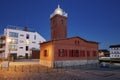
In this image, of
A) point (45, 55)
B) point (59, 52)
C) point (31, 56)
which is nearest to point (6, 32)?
point (31, 56)

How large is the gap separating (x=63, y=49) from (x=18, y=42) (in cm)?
3466

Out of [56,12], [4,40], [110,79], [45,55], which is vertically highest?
[56,12]

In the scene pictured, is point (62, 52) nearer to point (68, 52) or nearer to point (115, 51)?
point (68, 52)

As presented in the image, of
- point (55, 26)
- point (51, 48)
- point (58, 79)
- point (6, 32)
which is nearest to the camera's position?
point (58, 79)

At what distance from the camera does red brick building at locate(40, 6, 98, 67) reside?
89.2 feet

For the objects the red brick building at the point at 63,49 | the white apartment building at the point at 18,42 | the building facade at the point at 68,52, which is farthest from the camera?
the white apartment building at the point at 18,42

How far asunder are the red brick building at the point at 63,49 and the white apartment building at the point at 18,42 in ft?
82.3

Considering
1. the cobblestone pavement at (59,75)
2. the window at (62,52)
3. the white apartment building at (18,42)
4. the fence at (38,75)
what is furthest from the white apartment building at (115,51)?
the fence at (38,75)

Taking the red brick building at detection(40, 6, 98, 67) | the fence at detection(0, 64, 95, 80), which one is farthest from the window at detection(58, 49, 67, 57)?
the fence at detection(0, 64, 95, 80)

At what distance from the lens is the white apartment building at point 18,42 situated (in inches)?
2158

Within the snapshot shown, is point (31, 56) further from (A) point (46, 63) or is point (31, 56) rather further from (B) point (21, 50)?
(A) point (46, 63)

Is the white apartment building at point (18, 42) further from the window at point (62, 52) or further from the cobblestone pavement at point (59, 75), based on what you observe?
the cobblestone pavement at point (59, 75)

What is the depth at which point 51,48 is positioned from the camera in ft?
89.6

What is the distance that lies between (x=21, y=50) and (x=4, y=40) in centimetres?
801
